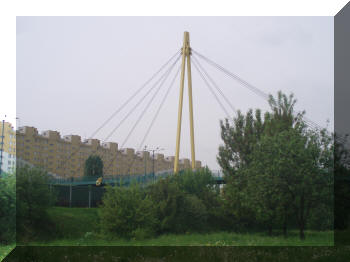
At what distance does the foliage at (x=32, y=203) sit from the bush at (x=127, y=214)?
5.01 feet

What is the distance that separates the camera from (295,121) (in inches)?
533

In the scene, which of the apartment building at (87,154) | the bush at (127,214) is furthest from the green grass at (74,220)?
the apartment building at (87,154)

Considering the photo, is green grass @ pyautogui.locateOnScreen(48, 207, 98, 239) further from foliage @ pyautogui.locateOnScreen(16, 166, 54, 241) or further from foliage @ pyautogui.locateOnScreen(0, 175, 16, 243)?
foliage @ pyautogui.locateOnScreen(0, 175, 16, 243)

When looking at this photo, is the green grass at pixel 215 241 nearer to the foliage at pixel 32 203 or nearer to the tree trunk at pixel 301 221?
the tree trunk at pixel 301 221

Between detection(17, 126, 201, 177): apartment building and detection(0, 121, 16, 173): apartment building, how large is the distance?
53 centimetres

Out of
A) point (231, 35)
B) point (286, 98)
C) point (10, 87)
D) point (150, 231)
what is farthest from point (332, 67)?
point (10, 87)

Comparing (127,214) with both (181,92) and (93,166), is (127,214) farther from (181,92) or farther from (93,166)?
(93,166)

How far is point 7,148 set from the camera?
12.2 m

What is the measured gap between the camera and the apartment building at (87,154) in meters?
14.8

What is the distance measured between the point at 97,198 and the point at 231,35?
21.0 feet

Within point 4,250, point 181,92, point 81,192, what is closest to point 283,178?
point 181,92

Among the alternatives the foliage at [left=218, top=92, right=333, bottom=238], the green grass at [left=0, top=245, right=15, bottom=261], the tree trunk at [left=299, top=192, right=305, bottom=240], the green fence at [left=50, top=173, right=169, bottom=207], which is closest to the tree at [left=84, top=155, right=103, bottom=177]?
the green fence at [left=50, top=173, right=169, bottom=207]

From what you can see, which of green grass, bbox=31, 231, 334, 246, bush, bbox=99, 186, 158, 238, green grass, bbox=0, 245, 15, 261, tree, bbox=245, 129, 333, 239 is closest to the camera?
green grass, bbox=0, 245, 15, 261

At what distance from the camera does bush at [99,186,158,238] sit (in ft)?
36.3
